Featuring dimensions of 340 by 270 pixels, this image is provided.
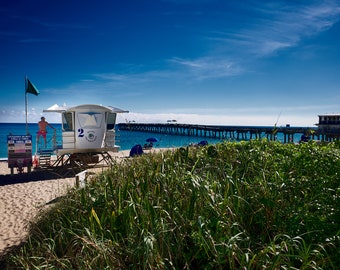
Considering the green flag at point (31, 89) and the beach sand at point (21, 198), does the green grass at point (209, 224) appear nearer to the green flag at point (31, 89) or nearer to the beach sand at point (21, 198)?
the beach sand at point (21, 198)

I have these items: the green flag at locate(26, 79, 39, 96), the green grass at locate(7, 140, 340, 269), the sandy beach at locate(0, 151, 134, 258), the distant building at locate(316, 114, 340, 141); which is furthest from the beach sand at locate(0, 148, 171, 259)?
the distant building at locate(316, 114, 340, 141)

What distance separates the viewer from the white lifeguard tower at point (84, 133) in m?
14.0

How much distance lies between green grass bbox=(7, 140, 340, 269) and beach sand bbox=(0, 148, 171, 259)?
1.58 metres

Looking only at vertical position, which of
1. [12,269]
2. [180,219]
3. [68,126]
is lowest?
[12,269]

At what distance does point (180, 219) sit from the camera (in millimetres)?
3512

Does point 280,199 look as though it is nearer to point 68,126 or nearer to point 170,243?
point 170,243

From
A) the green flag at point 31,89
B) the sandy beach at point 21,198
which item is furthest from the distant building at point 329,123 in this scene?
the sandy beach at point 21,198

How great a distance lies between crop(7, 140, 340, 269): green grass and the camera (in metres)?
2.80

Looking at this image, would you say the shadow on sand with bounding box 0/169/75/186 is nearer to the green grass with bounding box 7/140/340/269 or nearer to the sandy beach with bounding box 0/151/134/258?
the sandy beach with bounding box 0/151/134/258

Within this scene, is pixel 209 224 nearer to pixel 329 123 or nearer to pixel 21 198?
pixel 21 198

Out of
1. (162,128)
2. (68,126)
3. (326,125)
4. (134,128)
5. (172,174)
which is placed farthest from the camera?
(134,128)

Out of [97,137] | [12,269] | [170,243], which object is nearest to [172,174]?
[170,243]

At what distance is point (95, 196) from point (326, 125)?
4698 centimetres

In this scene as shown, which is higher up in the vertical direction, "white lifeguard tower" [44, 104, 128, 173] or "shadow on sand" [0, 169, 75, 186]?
"white lifeguard tower" [44, 104, 128, 173]
